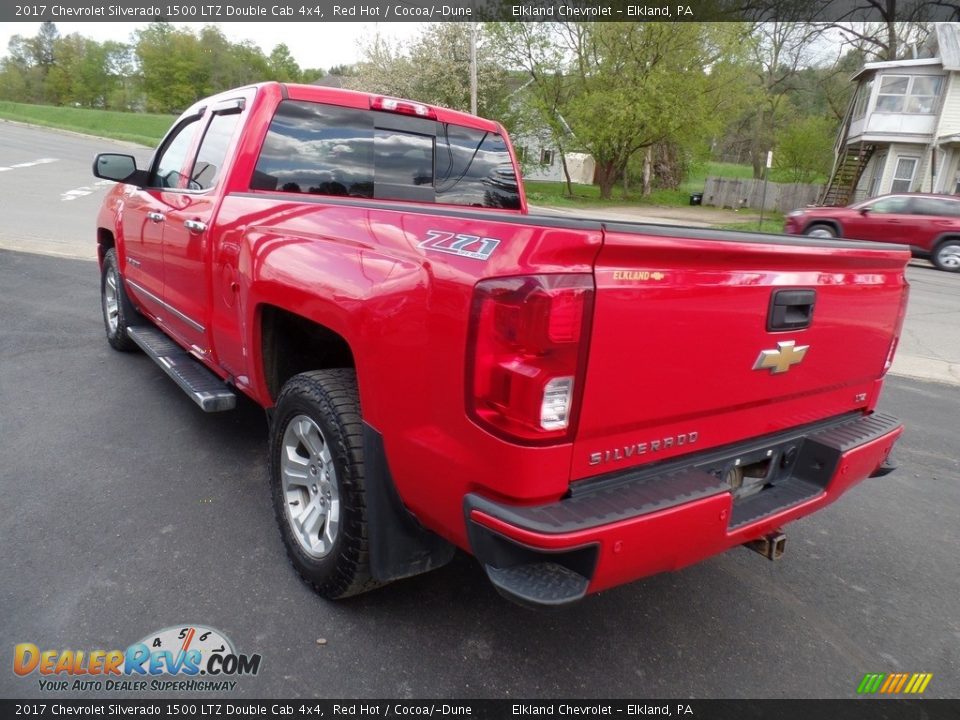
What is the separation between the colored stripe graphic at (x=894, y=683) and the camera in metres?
2.38

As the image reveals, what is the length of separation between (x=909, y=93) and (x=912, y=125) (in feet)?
4.58

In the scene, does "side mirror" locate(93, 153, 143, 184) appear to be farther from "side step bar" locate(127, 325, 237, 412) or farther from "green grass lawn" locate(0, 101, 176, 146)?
"green grass lawn" locate(0, 101, 176, 146)

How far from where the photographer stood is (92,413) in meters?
4.35

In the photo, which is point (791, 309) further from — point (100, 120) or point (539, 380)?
point (100, 120)

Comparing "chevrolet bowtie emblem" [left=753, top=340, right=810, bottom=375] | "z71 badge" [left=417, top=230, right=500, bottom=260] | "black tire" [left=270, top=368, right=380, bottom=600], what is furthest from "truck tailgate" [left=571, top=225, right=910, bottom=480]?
"black tire" [left=270, top=368, right=380, bottom=600]

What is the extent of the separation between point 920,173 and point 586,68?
1507 centimetres

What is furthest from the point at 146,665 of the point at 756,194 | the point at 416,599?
the point at 756,194

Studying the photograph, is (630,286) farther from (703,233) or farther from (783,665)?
(783,665)

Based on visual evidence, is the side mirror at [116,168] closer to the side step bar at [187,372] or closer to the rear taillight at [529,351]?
the side step bar at [187,372]

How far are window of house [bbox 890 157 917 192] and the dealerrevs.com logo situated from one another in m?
33.2

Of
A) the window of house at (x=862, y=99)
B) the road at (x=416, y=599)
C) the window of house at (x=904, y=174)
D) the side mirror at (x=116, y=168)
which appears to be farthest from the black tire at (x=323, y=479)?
the window of house at (x=862, y=99)

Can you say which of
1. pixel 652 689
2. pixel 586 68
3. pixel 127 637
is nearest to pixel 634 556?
pixel 652 689

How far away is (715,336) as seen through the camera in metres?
2.06

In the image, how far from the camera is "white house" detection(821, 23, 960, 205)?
26906 mm
